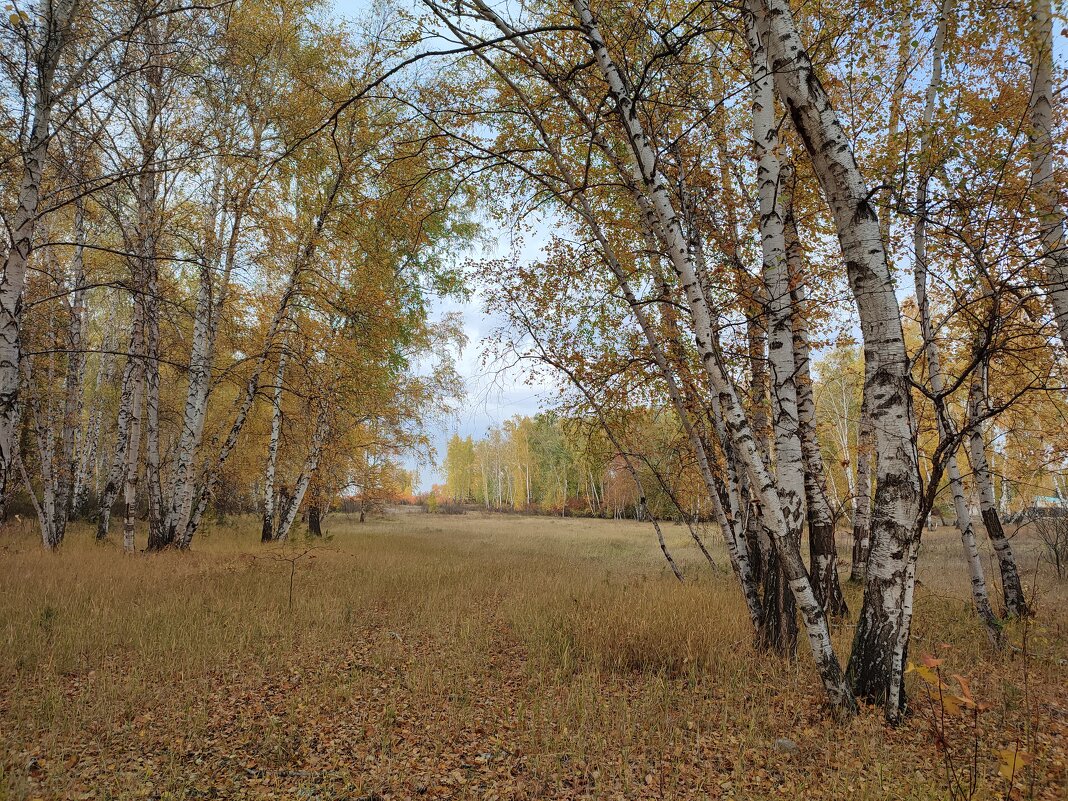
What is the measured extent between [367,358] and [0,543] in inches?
329

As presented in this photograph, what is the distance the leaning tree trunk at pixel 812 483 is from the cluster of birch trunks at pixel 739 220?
0.11 ft

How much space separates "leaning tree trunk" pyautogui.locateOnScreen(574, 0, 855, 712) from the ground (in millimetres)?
449

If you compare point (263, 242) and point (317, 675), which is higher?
point (263, 242)

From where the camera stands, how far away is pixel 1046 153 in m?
4.62

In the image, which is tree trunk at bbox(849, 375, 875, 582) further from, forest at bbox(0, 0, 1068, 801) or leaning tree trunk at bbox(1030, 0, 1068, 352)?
leaning tree trunk at bbox(1030, 0, 1068, 352)

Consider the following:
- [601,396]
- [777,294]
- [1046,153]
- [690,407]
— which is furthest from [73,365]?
[1046,153]

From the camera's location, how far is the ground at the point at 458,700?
282 centimetres

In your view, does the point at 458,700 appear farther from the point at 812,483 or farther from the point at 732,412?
the point at 812,483

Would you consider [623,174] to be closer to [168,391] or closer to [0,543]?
[0,543]

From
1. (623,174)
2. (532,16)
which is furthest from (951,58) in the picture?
(532,16)

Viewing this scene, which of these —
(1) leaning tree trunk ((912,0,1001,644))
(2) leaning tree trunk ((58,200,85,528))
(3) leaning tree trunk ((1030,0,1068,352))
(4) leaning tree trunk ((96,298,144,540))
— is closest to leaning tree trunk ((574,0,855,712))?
(1) leaning tree trunk ((912,0,1001,644))

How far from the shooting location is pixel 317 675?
14.1 ft

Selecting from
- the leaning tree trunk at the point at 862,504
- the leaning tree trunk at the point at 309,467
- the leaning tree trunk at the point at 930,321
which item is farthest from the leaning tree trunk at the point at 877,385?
the leaning tree trunk at the point at 309,467

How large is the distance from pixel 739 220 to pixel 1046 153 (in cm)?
297
